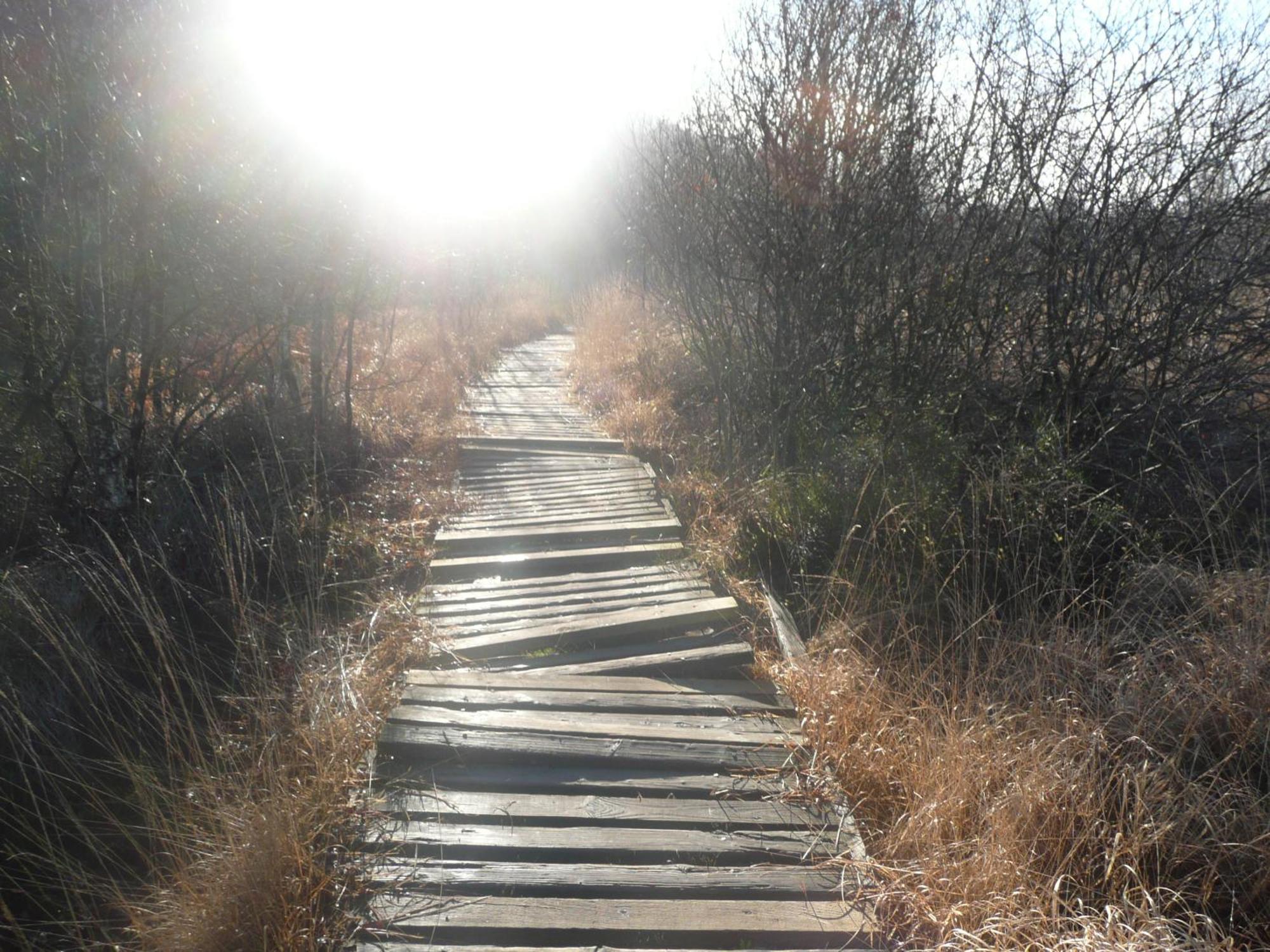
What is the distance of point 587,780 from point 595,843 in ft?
1.44

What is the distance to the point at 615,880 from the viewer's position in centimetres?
292

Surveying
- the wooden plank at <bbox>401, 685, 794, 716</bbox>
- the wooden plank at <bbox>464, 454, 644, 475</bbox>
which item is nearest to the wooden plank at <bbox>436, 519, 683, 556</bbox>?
the wooden plank at <bbox>464, 454, 644, 475</bbox>

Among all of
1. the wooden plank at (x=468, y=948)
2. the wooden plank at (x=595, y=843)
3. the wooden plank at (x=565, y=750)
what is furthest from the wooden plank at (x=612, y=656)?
the wooden plank at (x=468, y=948)

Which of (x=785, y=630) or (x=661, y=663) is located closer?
(x=661, y=663)

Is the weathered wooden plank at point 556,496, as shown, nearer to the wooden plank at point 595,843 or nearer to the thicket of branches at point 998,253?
the thicket of branches at point 998,253

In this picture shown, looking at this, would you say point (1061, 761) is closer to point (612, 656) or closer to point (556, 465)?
point (612, 656)

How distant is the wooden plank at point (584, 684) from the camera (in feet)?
14.1

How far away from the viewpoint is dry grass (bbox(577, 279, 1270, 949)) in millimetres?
2654

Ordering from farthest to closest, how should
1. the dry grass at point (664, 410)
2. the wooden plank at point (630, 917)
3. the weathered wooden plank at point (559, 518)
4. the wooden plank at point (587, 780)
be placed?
the weathered wooden plank at point (559, 518) → the dry grass at point (664, 410) → the wooden plank at point (587, 780) → the wooden plank at point (630, 917)

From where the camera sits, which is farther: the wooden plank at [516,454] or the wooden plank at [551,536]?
the wooden plank at [516,454]

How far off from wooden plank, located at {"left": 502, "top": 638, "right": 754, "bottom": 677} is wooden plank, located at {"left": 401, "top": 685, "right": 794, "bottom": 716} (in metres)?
0.34

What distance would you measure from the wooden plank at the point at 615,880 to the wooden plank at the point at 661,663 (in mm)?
1653

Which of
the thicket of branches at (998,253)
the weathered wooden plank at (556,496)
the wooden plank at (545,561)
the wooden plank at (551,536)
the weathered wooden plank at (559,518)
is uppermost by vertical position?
the thicket of branches at (998,253)

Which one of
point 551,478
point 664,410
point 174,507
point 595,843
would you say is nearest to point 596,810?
point 595,843
